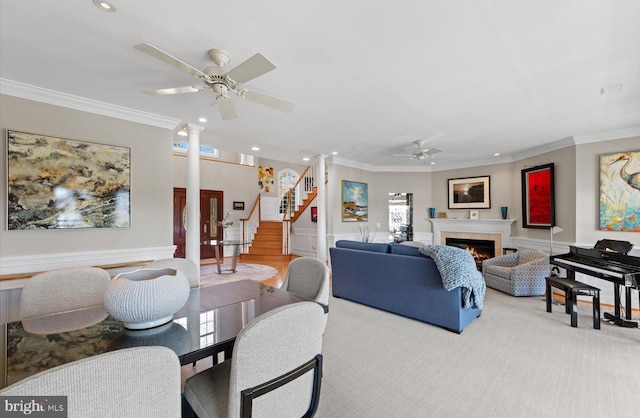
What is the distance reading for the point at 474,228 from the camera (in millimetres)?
6543

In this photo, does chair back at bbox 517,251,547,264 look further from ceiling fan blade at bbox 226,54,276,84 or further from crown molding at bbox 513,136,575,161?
ceiling fan blade at bbox 226,54,276,84

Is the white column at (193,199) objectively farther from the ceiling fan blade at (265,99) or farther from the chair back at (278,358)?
the chair back at (278,358)

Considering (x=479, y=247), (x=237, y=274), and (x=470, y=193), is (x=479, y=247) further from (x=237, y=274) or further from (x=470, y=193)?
(x=237, y=274)

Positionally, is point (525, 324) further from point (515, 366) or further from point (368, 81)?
point (368, 81)

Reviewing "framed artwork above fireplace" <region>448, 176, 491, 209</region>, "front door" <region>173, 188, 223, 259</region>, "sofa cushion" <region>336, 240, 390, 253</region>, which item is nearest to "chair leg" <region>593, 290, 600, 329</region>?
"sofa cushion" <region>336, 240, 390, 253</region>

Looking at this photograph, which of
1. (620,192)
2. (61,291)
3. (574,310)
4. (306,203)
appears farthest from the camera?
(306,203)

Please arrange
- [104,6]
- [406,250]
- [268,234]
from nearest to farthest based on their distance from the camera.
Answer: [104,6], [406,250], [268,234]

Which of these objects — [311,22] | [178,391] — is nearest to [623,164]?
[311,22]

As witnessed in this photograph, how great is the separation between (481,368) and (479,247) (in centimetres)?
489

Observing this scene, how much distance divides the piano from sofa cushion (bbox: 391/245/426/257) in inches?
80.7

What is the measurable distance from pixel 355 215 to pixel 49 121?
5413 mm

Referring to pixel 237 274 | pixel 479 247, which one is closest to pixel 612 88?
pixel 479 247

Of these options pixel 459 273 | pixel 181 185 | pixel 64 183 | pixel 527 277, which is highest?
pixel 181 185

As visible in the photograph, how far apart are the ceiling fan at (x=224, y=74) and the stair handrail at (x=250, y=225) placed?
6.31 meters
